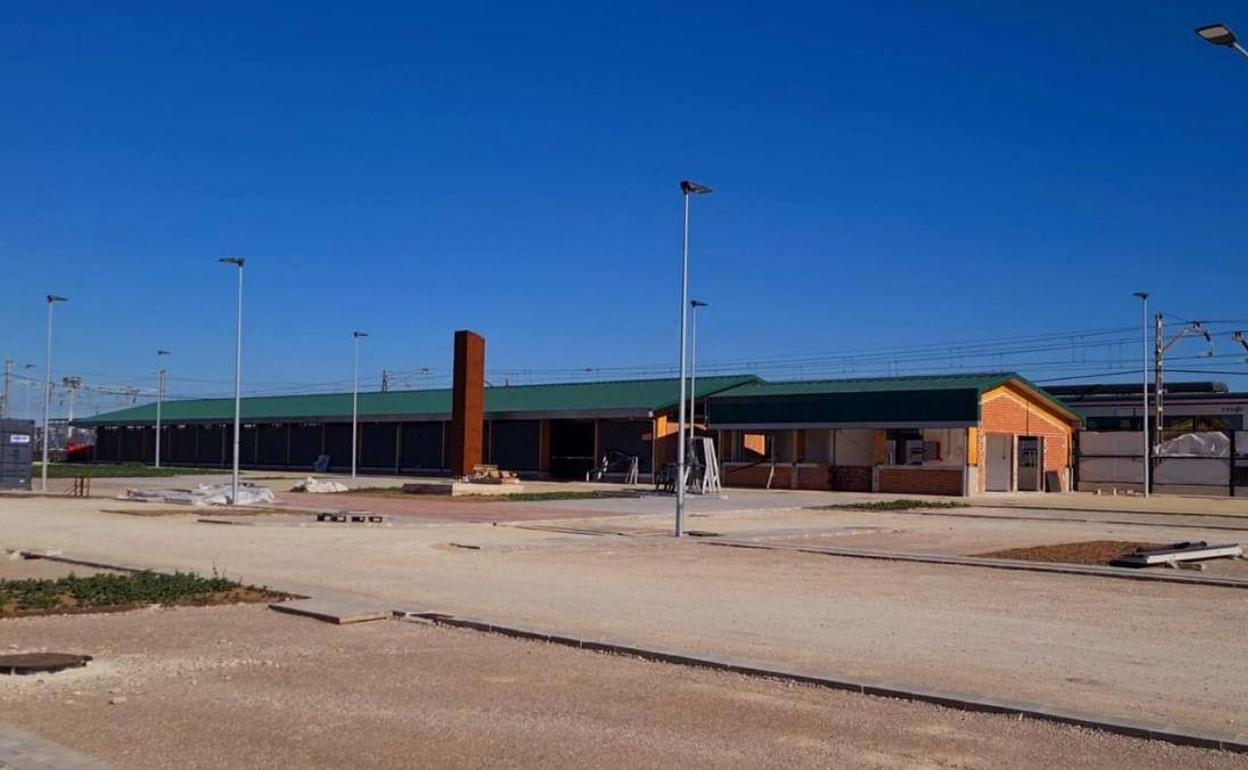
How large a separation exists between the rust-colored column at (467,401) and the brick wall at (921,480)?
17.8 m

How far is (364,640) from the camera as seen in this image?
1181 cm

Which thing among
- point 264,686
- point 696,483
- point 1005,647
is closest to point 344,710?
point 264,686

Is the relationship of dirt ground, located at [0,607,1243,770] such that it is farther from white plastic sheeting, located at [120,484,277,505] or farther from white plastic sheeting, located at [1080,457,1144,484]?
white plastic sheeting, located at [1080,457,1144,484]

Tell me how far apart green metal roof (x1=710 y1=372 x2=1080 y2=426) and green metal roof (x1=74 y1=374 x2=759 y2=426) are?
292 centimetres

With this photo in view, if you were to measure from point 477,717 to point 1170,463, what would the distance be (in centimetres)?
5422

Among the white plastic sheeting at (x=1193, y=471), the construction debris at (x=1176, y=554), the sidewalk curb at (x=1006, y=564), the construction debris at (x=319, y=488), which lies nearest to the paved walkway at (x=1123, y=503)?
the white plastic sheeting at (x=1193, y=471)

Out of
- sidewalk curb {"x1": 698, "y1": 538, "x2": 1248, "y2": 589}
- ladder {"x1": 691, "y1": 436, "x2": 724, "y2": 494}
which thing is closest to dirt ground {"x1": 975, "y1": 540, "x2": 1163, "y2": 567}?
sidewalk curb {"x1": 698, "y1": 538, "x2": 1248, "y2": 589}

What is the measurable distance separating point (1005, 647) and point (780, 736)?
4.63 metres

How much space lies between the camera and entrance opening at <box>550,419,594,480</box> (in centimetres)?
6575

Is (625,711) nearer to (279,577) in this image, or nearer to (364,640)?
(364,640)

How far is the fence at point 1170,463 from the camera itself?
54000mm

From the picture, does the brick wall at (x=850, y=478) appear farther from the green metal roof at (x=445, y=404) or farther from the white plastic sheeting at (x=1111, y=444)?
the white plastic sheeting at (x=1111, y=444)

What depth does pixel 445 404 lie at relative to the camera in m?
70.6

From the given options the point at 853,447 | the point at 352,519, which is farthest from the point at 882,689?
the point at 853,447
